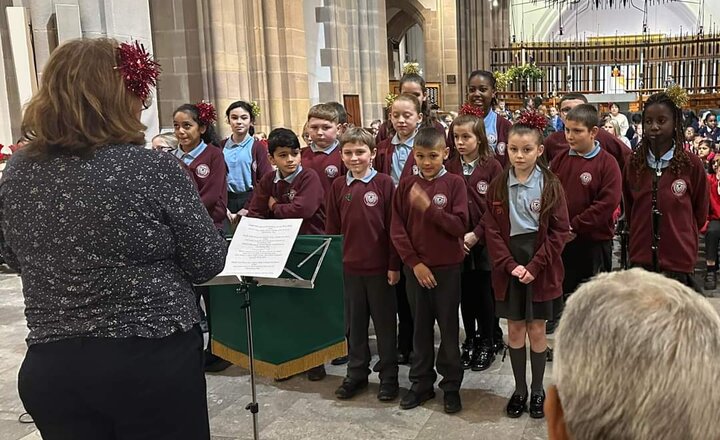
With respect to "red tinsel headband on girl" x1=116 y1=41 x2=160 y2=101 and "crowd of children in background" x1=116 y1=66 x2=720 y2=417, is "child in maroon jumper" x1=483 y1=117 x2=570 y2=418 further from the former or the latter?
"red tinsel headband on girl" x1=116 y1=41 x2=160 y2=101

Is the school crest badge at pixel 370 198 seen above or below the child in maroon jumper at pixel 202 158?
below

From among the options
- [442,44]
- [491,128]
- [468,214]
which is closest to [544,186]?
[468,214]

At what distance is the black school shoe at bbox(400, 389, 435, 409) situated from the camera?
Result: 3459 mm

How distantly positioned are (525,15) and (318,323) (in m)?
26.0

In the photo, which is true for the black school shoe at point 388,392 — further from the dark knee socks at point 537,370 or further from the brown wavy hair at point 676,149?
the brown wavy hair at point 676,149

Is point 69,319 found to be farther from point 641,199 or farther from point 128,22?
point 128,22

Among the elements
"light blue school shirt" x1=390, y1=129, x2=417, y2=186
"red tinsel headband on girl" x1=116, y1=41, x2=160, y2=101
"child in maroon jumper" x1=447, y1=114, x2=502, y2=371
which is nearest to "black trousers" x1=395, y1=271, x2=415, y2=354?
"child in maroon jumper" x1=447, y1=114, x2=502, y2=371

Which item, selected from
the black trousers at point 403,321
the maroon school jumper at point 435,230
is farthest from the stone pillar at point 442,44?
the maroon school jumper at point 435,230

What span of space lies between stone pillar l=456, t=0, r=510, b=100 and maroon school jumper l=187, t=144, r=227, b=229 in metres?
17.2

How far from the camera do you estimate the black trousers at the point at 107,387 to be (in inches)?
67.3

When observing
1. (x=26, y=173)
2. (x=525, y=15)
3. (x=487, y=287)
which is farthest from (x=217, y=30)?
(x=525, y=15)

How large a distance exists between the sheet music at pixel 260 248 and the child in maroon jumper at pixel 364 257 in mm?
628

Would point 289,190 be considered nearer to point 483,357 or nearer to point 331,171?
point 331,171

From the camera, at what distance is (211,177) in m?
4.21
